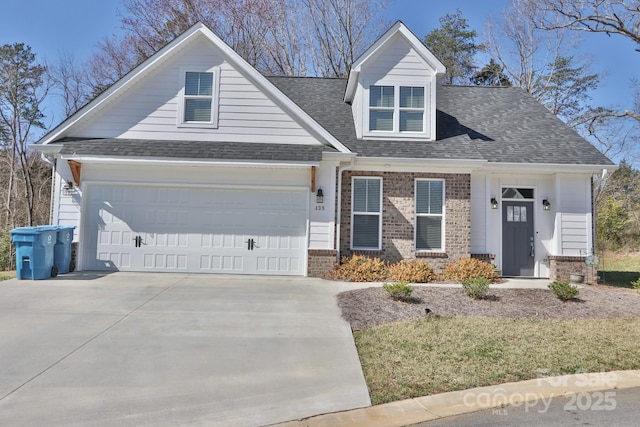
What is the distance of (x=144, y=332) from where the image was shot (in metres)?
6.29

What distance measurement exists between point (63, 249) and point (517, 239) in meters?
12.6

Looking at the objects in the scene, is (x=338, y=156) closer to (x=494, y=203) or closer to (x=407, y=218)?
(x=407, y=218)

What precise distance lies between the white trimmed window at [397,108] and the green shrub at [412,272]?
413cm

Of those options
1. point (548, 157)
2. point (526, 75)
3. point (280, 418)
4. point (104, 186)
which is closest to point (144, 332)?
point (280, 418)

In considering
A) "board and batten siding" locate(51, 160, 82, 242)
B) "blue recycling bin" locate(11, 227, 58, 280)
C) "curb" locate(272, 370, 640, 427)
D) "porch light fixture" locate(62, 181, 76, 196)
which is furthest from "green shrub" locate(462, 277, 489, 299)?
"porch light fixture" locate(62, 181, 76, 196)

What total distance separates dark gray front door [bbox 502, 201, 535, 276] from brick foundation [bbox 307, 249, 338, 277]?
17.8 ft

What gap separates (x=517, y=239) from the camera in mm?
12516

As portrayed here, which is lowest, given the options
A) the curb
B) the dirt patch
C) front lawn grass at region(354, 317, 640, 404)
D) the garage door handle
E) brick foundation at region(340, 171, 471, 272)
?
the curb

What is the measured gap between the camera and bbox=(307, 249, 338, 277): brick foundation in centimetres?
1108

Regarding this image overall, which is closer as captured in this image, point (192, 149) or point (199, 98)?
point (192, 149)

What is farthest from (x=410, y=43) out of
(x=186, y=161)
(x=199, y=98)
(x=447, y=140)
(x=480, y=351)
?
(x=480, y=351)

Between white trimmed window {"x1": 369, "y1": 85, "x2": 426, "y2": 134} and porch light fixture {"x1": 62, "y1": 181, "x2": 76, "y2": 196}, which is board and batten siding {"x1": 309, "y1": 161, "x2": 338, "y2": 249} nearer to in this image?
white trimmed window {"x1": 369, "y1": 85, "x2": 426, "y2": 134}

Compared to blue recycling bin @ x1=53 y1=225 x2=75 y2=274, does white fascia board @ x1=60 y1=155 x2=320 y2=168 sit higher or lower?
higher

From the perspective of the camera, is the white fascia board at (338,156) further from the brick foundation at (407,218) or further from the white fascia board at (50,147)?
the white fascia board at (50,147)
